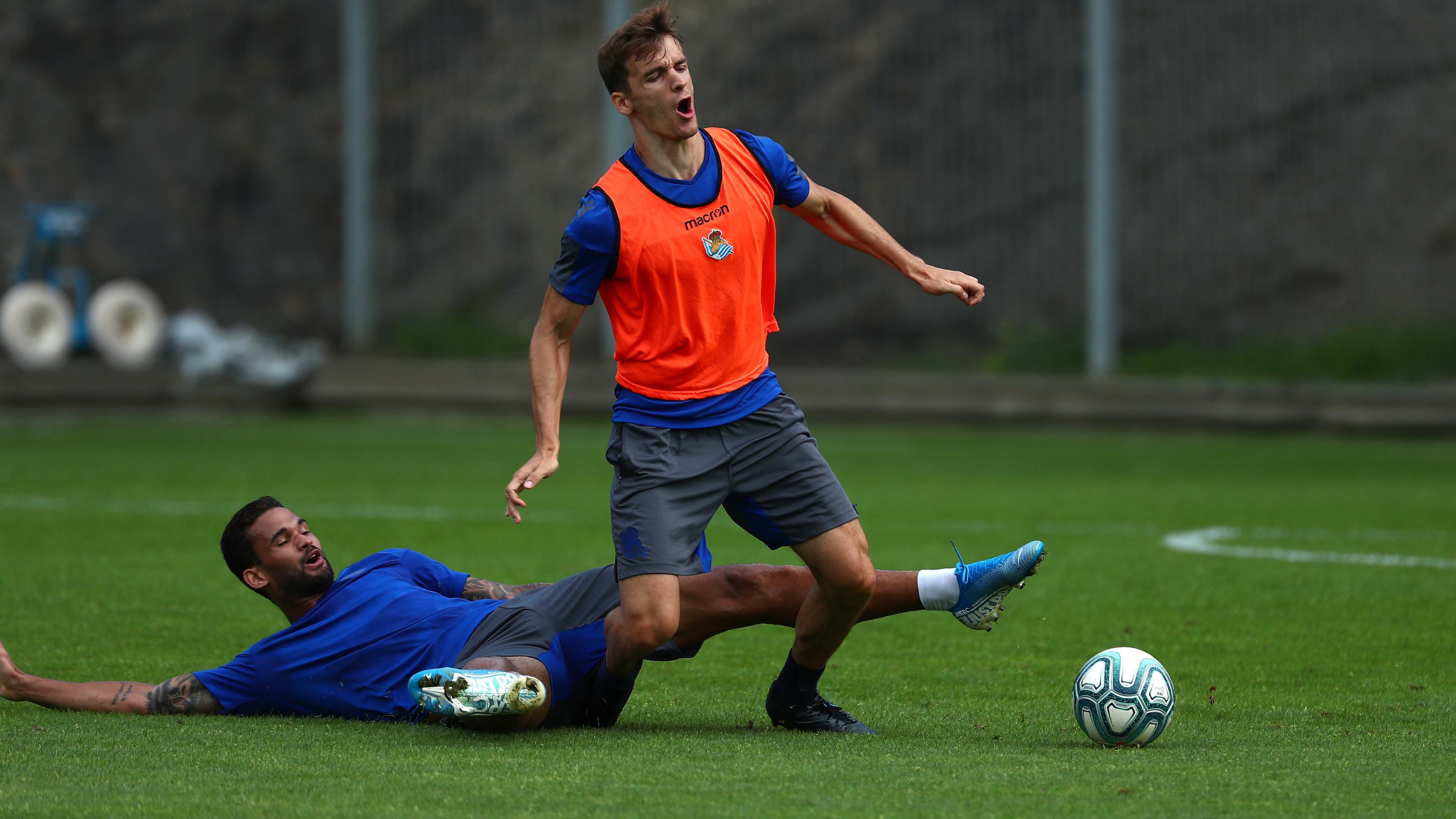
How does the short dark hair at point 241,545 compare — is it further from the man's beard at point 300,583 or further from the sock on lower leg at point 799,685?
the sock on lower leg at point 799,685

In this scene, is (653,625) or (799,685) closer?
(653,625)

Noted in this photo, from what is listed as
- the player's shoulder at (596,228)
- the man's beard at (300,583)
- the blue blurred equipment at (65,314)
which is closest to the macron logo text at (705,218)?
the player's shoulder at (596,228)

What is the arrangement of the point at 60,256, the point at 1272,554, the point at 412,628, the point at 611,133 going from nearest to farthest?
the point at 412,628, the point at 1272,554, the point at 611,133, the point at 60,256

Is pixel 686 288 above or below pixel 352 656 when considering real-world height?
above

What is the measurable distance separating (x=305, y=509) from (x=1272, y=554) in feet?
18.6

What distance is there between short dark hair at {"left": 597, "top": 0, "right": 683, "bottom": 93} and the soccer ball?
2107 mm

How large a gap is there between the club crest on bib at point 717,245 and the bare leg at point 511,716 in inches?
48.7

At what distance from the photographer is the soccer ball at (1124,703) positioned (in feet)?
14.7

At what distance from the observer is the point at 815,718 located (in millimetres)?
4828

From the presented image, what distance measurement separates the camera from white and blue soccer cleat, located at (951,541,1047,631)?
473cm

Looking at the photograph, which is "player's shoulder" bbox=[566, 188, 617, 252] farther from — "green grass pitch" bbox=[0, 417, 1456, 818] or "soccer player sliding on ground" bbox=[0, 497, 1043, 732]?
"green grass pitch" bbox=[0, 417, 1456, 818]

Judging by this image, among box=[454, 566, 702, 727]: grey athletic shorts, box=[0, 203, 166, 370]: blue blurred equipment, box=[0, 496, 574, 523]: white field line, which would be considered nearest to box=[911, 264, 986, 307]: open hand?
box=[454, 566, 702, 727]: grey athletic shorts

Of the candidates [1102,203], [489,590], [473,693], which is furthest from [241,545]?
[1102,203]

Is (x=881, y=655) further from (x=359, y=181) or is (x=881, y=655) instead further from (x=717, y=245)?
(x=359, y=181)
